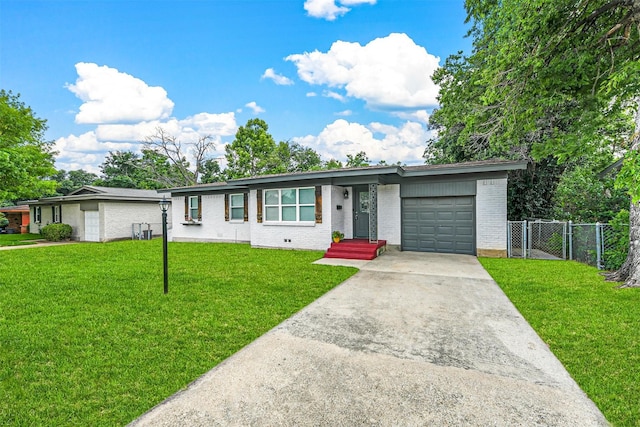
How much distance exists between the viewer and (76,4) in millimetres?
11320

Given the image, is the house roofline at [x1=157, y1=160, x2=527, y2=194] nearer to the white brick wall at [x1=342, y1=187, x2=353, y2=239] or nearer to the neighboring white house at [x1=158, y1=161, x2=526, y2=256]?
the neighboring white house at [x1=158, y1=161, x2=526, y2=256]

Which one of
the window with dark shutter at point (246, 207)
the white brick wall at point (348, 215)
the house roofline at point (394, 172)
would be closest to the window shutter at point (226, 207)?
the window with dark shutter at point (246, 207)

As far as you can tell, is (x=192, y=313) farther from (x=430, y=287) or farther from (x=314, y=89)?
(x=314, y=89)

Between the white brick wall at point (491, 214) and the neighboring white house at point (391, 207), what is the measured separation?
3 centimetres

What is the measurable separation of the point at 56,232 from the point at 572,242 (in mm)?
24262

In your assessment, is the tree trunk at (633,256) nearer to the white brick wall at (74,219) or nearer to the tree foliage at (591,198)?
the tree foliage at (591,198)

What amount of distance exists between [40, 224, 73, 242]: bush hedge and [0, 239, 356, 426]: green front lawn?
11.6 metres

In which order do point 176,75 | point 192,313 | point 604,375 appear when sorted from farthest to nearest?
point 176,75 < point 192,313 < point 604,375

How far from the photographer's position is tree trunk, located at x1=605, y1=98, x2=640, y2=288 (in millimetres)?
5645

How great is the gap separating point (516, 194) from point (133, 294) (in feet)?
49.6

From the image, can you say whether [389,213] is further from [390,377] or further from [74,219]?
[74,219]

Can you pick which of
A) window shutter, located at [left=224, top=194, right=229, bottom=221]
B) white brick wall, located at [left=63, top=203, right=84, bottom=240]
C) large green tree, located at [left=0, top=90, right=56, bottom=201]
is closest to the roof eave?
window shutter, located at [left=224, top=194, right=229, bottom=221]

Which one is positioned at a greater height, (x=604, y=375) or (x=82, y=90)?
(x=82, y=90)

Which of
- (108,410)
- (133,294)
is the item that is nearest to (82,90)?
(133,294)
